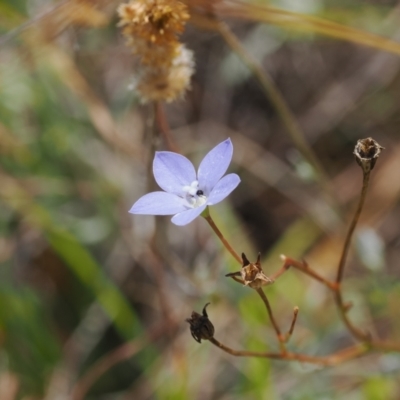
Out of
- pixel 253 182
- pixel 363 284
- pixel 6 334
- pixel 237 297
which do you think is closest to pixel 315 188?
pixel 253 182

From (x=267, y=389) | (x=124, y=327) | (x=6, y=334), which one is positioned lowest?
(x=267, y=389)

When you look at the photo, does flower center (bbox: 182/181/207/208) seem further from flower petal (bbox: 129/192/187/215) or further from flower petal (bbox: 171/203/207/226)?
flower petal (bbox: 171/203/207/226)

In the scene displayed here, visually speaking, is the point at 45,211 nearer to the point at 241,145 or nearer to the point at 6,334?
the point at 6,334

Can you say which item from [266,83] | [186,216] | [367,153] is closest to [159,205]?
[186,216]

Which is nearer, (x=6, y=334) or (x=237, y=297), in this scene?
(x=237, y=297)

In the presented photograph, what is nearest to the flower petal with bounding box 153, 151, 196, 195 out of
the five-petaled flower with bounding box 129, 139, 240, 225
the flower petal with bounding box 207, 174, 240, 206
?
the five-petaled flower with bounding box 129, 139, 240, 225
